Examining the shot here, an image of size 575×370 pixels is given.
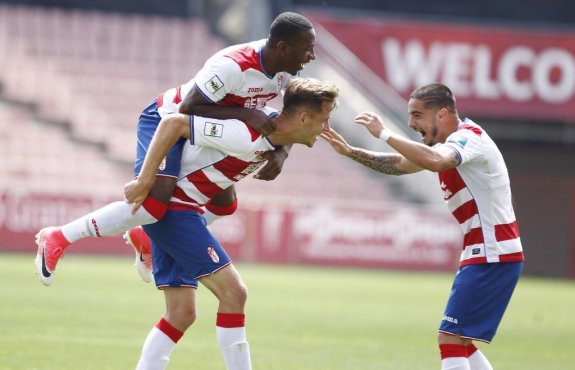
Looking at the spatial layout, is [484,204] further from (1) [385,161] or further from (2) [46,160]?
(2) [46,160]

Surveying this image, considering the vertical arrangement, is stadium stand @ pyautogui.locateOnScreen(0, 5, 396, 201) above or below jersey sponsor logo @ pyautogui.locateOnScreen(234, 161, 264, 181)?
below

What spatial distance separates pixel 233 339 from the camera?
6887mm

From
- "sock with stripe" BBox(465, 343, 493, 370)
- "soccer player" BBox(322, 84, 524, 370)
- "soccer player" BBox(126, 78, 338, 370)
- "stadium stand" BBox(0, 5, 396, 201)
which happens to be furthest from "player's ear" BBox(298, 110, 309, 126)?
"stadium stand" BBox(0, 5, 396, 201)

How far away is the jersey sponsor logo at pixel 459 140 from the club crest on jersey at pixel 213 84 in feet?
5.18

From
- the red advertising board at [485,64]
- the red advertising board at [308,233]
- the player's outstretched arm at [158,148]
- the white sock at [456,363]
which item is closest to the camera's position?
the player's outstretched arm at [158,148]

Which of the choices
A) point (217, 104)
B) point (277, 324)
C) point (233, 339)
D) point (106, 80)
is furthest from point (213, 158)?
point (106, 80)

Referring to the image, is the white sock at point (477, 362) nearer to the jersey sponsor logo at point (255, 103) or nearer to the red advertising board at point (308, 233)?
the jersey sponsor logo at point (255, 103)

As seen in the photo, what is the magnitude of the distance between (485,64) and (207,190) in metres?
21.4

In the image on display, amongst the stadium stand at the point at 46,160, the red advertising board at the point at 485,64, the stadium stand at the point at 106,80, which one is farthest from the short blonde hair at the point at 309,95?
the red advertising board at the point at 485,64

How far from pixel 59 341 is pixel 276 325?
11.2 ft

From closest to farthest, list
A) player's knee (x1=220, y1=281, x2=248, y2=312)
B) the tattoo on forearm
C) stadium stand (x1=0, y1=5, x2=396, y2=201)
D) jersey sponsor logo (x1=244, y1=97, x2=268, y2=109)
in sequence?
player's knee (x1=220, y1=281, x2=248, y2=312) → jersey sponsor logo (x1=244, y1=97, x2=268, y2=109) → the tattoo on forearm → stadium stand (x1=0, y1=5, x2=396, y2=201)

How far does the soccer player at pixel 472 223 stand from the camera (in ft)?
23.5

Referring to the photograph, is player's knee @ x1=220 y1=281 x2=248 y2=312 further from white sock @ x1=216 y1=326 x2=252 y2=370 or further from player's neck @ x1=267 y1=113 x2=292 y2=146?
player's neck @ x1=267 y1=113 x2=292 y2=146

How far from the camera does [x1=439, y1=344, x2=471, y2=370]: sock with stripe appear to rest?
7125 mm
